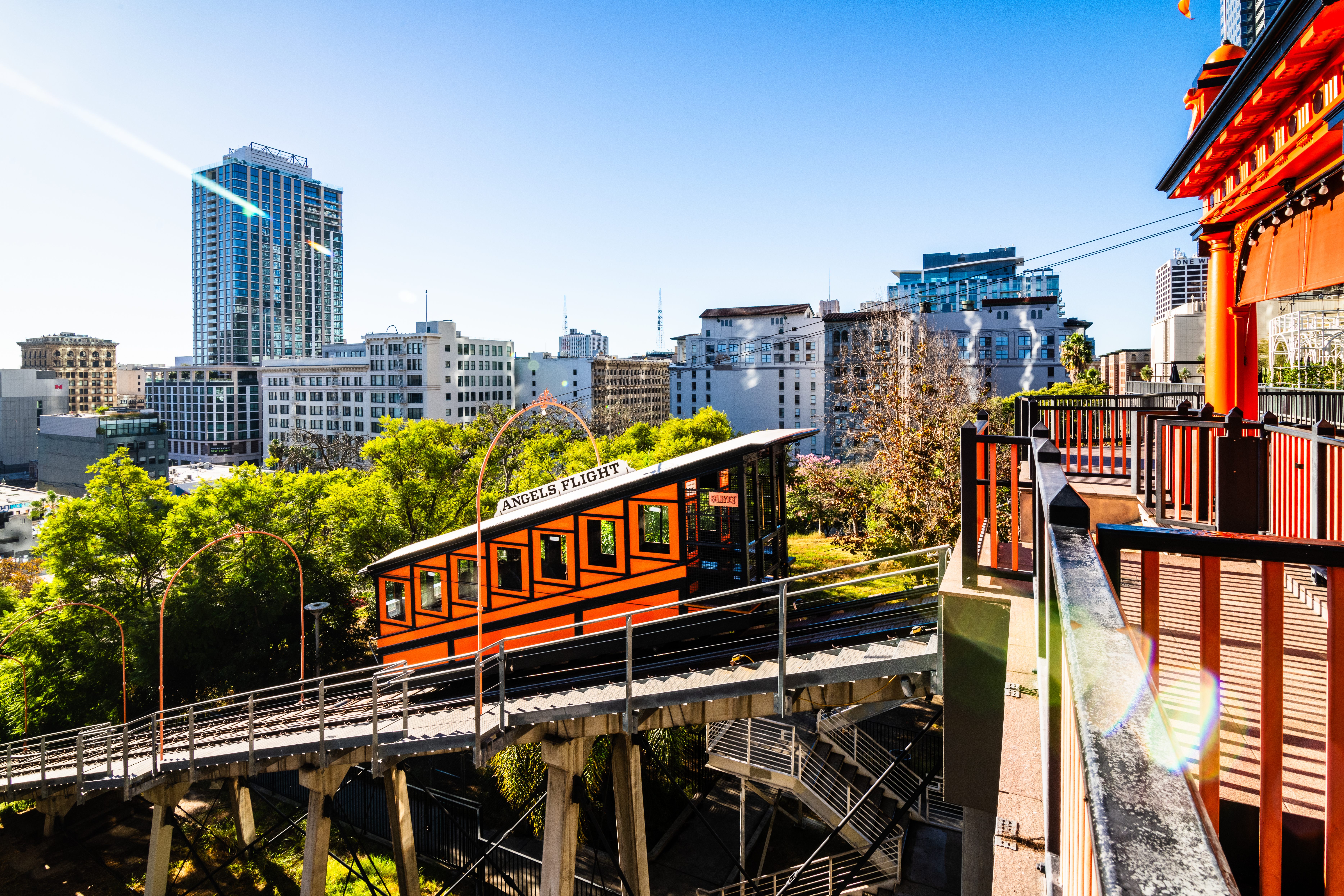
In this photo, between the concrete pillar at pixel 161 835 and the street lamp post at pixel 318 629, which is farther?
the street lamp post at pixel 318 629

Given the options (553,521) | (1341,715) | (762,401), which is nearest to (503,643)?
(553,521)

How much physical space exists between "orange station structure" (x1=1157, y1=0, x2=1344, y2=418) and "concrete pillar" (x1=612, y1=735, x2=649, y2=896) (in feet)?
31.6

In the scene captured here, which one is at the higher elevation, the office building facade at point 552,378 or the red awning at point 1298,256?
the office building facade at point 552,378

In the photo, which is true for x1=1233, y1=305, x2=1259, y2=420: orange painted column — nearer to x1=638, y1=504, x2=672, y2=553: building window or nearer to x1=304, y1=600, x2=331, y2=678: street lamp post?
x1=638, y1=504, x2=672, y2=553: building window

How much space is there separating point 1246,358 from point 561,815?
11.3 meters

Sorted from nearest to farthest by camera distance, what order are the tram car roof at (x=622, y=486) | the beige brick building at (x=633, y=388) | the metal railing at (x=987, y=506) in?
the metal railing at (x=987, y=506)
the tram car roof at (x=622, y=486)
the beige brick building at (x=633, y=388)

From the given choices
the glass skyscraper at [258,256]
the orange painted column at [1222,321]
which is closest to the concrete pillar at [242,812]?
the orange painted column at [1222,321]

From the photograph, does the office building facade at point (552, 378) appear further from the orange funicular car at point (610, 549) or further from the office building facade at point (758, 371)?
the orange funicular car at point (610, 549)

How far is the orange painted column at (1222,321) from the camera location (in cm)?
927

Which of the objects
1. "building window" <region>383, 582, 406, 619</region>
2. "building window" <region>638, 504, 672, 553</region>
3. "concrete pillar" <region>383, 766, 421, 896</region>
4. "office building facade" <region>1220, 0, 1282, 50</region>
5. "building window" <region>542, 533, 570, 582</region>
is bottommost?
"concrete pillar" <region>383, 766, 421, 896</region>

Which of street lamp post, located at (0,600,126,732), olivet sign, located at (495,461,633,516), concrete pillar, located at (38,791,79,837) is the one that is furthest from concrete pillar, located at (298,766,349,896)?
street lamp post, located at (0,600,126,732)

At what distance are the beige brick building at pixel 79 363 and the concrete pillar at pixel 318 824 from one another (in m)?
180

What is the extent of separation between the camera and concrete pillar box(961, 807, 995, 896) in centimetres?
649

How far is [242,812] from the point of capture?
17.1 meters
